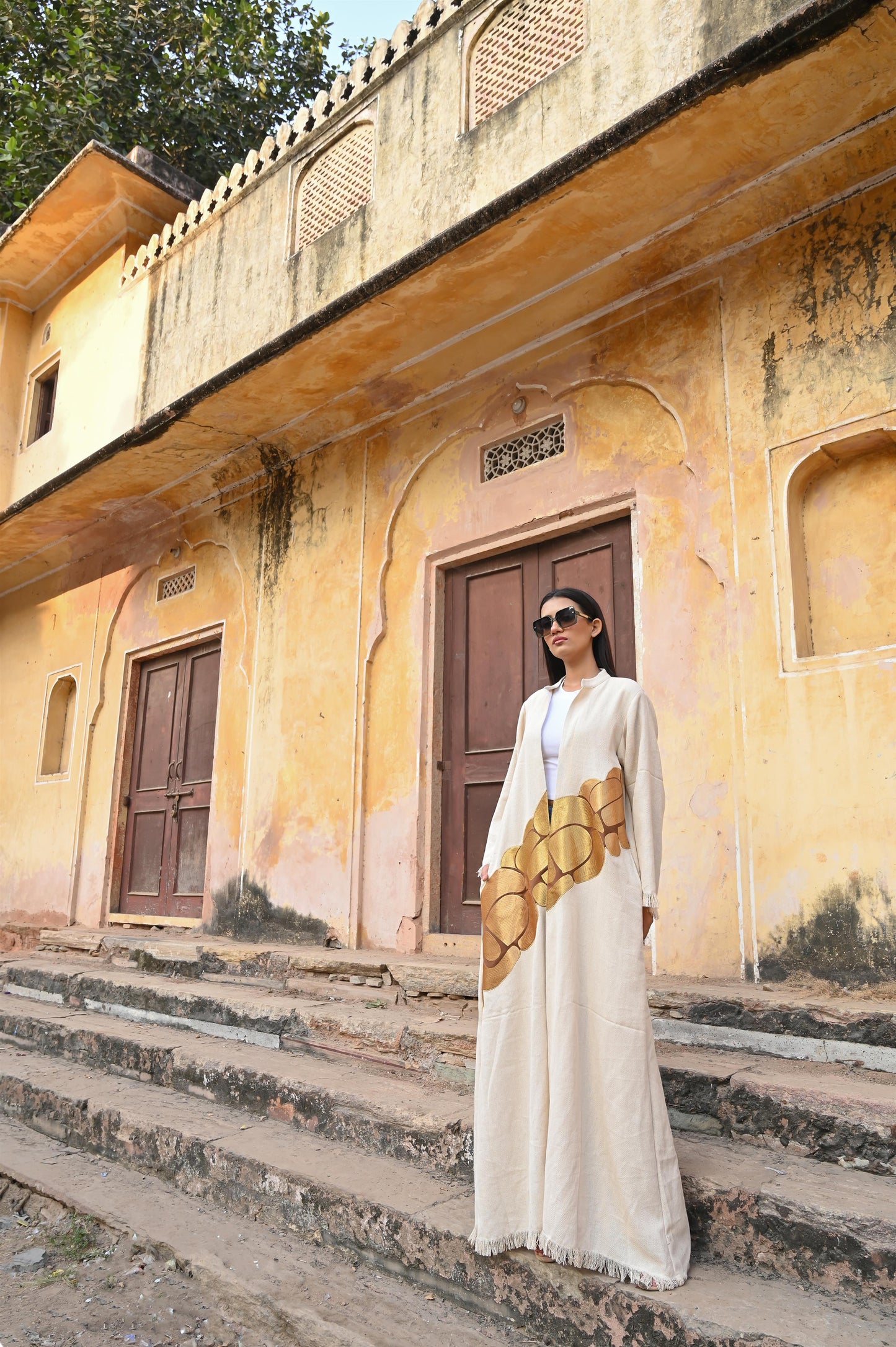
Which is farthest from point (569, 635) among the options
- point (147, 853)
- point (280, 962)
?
point (147, 853)

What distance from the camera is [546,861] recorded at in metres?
2.41

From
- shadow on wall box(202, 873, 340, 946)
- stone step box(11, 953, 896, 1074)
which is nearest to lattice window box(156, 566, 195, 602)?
shadow on wall box(202, 873, 340, 946)

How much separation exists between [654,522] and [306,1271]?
10.9 ft

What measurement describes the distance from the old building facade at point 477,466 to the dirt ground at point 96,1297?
88.0 inches

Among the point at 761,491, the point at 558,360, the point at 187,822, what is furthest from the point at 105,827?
the point at 761,491

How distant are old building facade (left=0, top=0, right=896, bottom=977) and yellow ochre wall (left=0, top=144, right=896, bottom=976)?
20mm

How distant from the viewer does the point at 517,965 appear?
2.38 meters

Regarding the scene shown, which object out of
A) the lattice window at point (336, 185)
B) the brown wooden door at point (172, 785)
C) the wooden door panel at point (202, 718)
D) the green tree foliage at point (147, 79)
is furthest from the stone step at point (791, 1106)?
the green tree foliage at point (147, 79)

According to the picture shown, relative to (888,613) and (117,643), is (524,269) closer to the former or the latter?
(888,613)

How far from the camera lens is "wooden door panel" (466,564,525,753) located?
521 cm

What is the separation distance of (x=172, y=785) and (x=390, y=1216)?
525 cm

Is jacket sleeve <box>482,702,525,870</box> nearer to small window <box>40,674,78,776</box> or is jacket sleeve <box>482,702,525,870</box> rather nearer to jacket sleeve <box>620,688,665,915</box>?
jacket sleeve <box>620,688,665,915</box>

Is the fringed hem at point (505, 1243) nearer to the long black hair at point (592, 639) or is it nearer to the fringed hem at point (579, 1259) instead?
the fringed hem at point (579, 1259)

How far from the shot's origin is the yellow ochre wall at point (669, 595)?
3736mm
